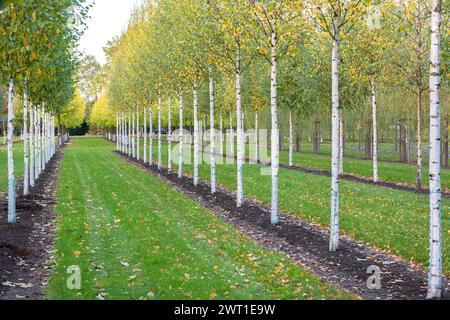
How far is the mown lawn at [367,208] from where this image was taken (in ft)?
42.3

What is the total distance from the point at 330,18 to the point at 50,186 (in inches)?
670

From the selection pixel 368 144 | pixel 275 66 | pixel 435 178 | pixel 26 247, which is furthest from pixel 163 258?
pixel 368 144

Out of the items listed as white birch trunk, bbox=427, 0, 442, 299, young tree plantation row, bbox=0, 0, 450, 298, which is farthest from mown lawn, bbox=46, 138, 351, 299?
young tree plantation row, bbox=0, 0, 450, 298

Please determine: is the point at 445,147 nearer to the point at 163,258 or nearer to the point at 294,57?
the point at 294,57

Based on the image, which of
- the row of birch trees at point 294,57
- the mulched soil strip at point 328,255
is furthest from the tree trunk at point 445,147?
the mulched soil strip at point 328,255

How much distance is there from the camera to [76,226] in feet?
47.5

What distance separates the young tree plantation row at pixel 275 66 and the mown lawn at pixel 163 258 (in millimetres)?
2032

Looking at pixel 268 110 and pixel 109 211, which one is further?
pixel 268 110

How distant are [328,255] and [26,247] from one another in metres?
7.02

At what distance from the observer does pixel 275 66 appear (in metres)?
15.7

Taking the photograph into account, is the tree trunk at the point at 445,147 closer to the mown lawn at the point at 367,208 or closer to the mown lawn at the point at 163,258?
the mown lawn at the point at 367,208

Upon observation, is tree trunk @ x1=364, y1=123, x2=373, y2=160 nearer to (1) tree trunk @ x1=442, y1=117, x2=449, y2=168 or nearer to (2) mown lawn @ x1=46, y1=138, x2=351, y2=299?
(1) tree trunk @ x1=442, y1=117, x2=449, y2=168
